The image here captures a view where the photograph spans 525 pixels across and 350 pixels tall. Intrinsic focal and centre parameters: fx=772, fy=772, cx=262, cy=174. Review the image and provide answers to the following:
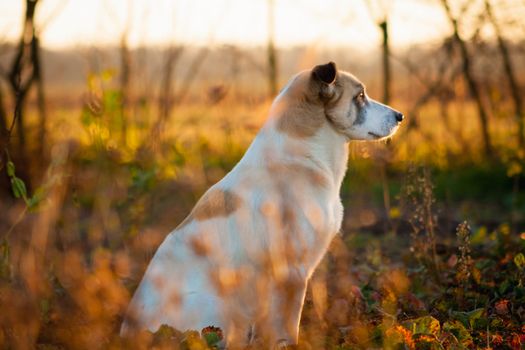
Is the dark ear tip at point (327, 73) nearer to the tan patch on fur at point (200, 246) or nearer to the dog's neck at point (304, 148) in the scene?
the dog's neck at point (304, 148)

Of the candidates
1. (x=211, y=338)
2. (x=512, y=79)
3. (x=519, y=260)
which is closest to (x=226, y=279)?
(x=211, y=338)

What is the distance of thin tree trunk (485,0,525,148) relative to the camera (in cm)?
875

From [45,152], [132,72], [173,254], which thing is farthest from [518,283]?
[45,152]

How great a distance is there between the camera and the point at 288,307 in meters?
3.91

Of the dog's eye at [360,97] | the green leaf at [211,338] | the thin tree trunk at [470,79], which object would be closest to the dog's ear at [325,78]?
the dog's eye at [360,97]

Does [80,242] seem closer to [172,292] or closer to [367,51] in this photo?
[172,292]

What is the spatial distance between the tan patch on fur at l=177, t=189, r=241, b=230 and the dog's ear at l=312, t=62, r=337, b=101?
0.77 m

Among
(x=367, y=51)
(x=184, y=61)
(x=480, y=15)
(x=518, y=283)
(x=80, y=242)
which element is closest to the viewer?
(x=518, y=283)

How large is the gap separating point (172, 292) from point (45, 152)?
576 cm

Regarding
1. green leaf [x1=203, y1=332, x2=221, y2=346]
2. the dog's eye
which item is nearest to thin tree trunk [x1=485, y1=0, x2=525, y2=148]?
the dog's eye

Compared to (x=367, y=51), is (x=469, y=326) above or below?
below

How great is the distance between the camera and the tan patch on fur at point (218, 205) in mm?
4082

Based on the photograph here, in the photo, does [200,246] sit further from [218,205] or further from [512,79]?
[512,79]

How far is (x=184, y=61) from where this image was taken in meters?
9.48
